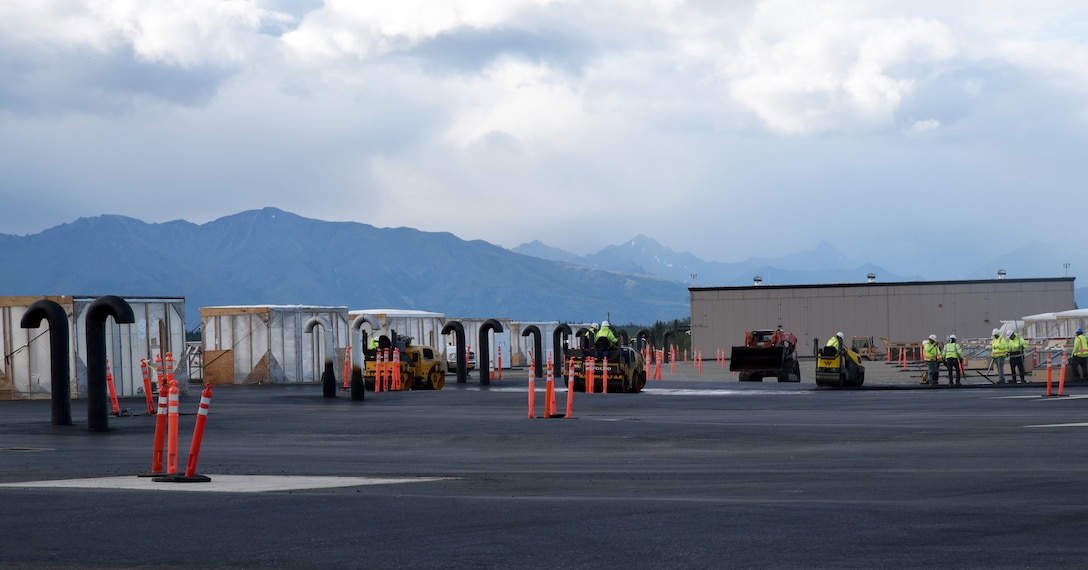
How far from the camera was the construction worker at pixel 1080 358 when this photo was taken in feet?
145

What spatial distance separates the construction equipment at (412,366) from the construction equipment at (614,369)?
5.08 meters

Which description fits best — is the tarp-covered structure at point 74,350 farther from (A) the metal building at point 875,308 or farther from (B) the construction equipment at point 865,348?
(B) the construction equipment at point 865,348

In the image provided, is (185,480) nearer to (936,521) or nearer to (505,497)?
(505,497)

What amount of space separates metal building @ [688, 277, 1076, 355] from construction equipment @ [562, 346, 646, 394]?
44.5 m

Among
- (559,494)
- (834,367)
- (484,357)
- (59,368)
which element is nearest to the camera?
(559,494)

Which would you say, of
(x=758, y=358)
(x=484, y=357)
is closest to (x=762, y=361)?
(x=758, y=358)

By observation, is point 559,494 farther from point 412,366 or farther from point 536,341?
point 536,341

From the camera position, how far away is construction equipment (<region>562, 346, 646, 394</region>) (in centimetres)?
3916

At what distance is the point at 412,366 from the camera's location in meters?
42.9

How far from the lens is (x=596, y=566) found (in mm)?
8648

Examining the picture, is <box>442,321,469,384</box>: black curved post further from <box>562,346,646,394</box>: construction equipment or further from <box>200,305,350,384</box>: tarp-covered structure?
<box>562,346,646,394</box>: construction equipment

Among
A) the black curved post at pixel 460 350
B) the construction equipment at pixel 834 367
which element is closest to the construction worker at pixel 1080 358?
the construction equipment at pixel 834 367

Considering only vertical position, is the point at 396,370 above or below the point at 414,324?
below

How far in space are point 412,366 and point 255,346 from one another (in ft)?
31.2
